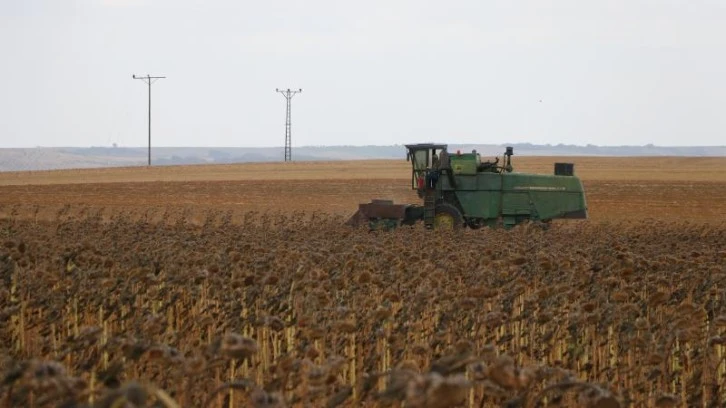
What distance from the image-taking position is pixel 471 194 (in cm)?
2531

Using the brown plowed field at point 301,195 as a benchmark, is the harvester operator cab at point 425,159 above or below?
above

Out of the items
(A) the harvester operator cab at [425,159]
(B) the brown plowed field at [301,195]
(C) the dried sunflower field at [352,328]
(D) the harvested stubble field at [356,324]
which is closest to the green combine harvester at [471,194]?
(A) the harvester operator cab at [425,159]

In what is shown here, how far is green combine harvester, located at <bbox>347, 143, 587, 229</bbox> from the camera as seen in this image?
25188 millimetres

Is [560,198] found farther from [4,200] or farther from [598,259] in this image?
[4,200]

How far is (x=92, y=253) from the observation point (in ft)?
39.7

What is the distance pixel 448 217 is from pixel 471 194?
40.8 inches

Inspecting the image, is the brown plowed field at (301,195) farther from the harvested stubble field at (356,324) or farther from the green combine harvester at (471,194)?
the harvested stubble field at (356,324)


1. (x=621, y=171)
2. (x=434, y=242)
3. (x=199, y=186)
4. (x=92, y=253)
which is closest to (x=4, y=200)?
(x=199, y=186)

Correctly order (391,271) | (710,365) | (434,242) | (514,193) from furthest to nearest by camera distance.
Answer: (514,193) < (434,242) < (391,271) < (710,365)

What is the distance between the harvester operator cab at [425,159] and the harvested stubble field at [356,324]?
605 cm

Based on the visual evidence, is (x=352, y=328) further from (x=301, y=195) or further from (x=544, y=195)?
(x=301, y=195)

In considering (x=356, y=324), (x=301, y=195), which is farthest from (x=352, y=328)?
(x=301, y=195)

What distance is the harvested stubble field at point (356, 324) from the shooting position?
4320mm

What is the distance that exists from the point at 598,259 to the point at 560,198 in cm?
1187
